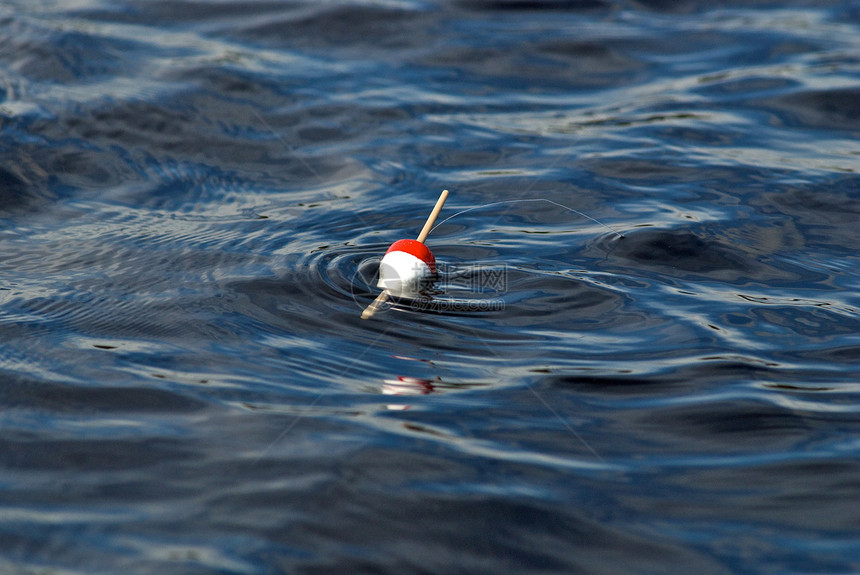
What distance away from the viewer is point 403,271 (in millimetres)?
3297

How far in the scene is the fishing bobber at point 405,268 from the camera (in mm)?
3297

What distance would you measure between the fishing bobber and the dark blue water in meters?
0.09

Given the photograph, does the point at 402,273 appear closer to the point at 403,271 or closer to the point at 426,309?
the point at 403,271

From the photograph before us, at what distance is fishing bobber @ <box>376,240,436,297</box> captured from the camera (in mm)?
3297

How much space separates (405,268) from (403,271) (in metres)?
0.01

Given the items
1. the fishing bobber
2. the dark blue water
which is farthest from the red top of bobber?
the dark blue water

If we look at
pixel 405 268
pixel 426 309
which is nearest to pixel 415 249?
pixel 405 268

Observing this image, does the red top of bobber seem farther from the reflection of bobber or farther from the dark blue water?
the dark blue water

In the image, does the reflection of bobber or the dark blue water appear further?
the reflection of bobber

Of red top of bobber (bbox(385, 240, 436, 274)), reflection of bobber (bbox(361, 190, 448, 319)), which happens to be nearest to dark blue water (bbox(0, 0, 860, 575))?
reflection of bobber (bbox(361, 190, 448, 319))

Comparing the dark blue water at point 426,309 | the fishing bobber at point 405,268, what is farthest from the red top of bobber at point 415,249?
the dark blue water at point 426,309

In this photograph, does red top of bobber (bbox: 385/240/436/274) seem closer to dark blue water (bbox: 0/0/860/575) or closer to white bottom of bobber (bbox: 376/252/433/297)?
white bottom of bobber (bbox: 376/252/433/297)

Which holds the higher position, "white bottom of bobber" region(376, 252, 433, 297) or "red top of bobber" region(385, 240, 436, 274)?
"red top of bobber" region(385, 240, 436, 274)

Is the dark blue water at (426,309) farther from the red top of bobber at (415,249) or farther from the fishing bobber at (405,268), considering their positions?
the red top of bobber at (415,249)
